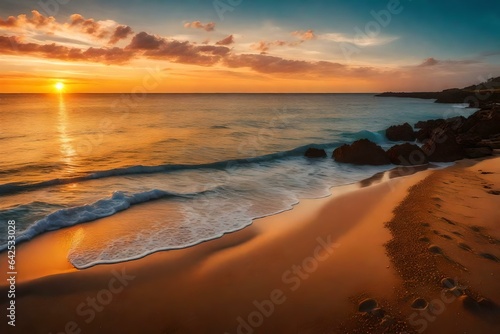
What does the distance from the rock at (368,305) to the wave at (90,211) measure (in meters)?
8.55

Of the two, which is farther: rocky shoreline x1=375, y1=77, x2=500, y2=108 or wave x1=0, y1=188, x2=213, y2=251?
rocky shoreline x1=375, y1=77, x2=500, y2=108

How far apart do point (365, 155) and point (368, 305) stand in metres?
15.0

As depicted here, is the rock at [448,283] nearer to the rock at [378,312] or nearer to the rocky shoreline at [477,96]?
the rock at [378,312]

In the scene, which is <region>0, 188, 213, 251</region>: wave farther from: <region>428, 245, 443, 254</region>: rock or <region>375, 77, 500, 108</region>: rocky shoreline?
<region>375, 77, 500, 108</region>: rocky shoreline

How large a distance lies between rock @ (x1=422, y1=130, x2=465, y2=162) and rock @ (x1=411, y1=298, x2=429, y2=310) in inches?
647

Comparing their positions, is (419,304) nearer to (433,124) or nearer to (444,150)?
(444,150)

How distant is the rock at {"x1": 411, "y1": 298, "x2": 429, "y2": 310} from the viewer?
543 cm

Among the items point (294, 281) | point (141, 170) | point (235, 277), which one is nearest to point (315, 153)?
point (141, 170)

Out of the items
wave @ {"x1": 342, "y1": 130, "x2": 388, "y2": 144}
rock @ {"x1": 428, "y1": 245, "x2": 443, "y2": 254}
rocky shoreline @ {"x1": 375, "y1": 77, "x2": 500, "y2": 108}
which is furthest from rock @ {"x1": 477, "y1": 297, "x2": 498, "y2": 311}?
rocky shoreline @ {"x1": 375, "y1": 77, "x2": 500, "y2": 108}

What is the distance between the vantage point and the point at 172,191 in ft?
45.5

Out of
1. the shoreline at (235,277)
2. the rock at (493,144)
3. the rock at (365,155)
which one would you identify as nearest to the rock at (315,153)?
the rock at (365,155)

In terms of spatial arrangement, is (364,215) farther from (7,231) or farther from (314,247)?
(7,231)

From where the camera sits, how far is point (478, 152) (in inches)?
784

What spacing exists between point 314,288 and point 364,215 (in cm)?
491
